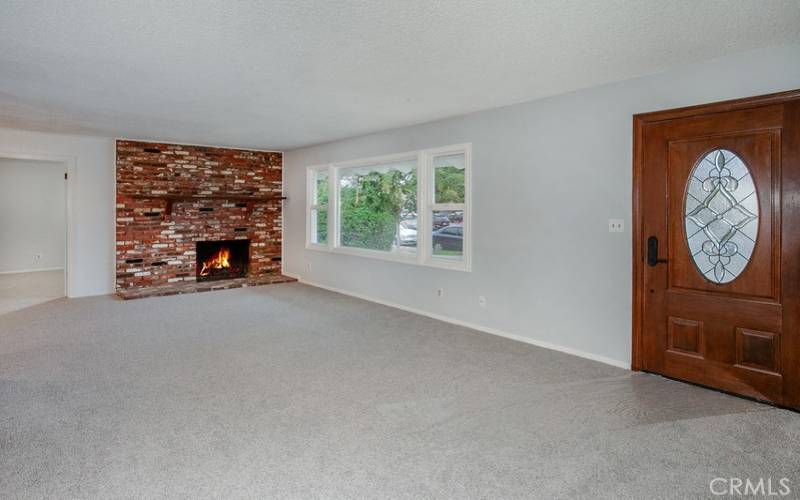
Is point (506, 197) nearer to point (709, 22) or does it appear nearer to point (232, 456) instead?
point (709, 22)

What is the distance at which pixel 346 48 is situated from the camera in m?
3.03

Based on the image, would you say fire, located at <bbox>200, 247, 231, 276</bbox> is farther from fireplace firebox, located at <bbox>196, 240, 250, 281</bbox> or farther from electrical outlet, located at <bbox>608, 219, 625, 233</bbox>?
electrical outlet, located at <bbox>608, 219, 625, 233</bbox>

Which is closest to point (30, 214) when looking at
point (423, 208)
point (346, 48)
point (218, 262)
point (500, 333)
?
point (218, 262)

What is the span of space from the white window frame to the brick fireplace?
150 centimetres

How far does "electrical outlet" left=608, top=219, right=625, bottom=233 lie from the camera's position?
3.77 meters

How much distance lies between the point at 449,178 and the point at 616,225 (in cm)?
211

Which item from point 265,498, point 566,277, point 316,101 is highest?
point 316,101

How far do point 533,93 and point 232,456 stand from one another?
3.71m

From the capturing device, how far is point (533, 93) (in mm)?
4125

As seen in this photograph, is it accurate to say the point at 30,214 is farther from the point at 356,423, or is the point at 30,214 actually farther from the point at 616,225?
the point at 616,225

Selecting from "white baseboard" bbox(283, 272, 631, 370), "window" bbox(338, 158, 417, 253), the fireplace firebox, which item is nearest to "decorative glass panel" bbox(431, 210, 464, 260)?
"window" bbox(338, 158, 417, 253)

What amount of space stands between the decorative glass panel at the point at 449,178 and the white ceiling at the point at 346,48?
64 centimetres

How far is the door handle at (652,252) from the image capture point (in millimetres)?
3586

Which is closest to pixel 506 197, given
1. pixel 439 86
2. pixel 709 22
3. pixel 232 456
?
pixel 439 86
